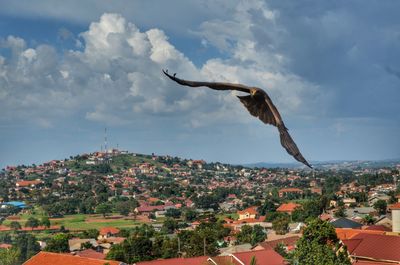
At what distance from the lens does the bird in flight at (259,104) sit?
8.22ft

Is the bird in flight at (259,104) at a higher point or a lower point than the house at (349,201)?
higher

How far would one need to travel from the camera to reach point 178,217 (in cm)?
5344

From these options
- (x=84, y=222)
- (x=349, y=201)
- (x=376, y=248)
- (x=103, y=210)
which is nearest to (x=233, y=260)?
(x=376, y=248)

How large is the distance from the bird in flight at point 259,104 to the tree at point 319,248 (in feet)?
36.6

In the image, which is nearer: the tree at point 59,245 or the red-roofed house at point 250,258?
the red-roofed house at point 250,258

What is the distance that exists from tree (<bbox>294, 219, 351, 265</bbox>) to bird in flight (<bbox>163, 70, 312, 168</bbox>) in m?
11.1

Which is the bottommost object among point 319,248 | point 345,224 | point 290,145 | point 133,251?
point 133,251

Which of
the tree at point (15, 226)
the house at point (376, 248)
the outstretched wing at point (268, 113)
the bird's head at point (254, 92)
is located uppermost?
the bird's head at point (254, 92)

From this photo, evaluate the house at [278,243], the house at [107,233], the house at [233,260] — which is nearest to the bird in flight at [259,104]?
the house at [233,260]

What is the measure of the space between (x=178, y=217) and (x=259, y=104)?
5136cm

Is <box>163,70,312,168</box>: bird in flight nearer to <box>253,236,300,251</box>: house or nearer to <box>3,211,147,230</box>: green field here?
<box>253,236,300,251</box>: house

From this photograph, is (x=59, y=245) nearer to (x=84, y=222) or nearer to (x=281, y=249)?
(x=281, y=249)

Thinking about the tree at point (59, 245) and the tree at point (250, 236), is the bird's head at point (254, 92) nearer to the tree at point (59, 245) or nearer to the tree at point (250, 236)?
the tree at point (59, 245)

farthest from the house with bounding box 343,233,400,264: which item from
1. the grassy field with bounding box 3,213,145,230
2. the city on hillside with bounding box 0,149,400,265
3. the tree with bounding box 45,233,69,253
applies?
the grassy field with bounding box 3,213,145,230
